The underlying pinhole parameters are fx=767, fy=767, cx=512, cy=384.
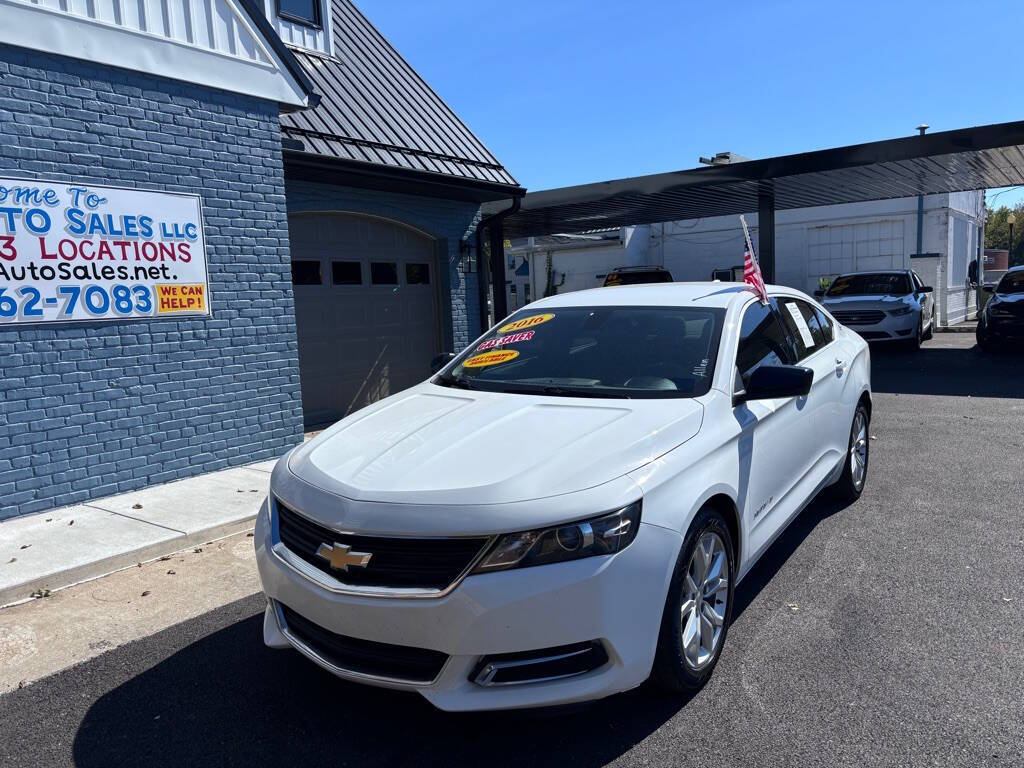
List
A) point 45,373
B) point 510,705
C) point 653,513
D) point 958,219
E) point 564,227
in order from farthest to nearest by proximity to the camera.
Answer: point 958,219 < point 564,227 < point 45,373 < point 653,513 < point 510,705

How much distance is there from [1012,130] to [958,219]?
53.1 feet

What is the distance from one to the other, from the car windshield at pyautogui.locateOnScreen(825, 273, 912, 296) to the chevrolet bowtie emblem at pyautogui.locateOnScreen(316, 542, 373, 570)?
15.9 metres

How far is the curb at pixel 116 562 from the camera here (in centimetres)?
448

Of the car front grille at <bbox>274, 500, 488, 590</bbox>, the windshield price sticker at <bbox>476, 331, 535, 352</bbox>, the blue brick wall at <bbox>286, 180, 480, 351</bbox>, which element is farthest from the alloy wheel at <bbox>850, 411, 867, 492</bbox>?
the blue brick wall at <bbox>286, 180, 480, 351</bbox>

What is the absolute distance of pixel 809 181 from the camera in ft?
46.3

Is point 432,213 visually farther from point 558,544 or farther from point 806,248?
point 806,248

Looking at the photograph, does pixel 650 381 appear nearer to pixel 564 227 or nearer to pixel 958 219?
pixel 564 227

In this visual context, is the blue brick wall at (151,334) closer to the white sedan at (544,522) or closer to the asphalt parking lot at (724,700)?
the asphalt parking lot at (724,700)

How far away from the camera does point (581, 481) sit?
2.74 metres

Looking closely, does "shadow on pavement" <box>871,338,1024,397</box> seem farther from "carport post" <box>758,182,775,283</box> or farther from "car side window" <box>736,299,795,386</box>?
"car side window" <box>736,299,795,386</box>

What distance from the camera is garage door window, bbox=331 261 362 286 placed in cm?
959

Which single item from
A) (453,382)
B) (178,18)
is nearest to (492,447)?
(453,382)

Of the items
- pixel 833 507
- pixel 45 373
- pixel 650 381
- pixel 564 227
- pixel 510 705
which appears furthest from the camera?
pixel 564 227

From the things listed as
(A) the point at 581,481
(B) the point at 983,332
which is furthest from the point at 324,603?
(B) the point at 983,332
